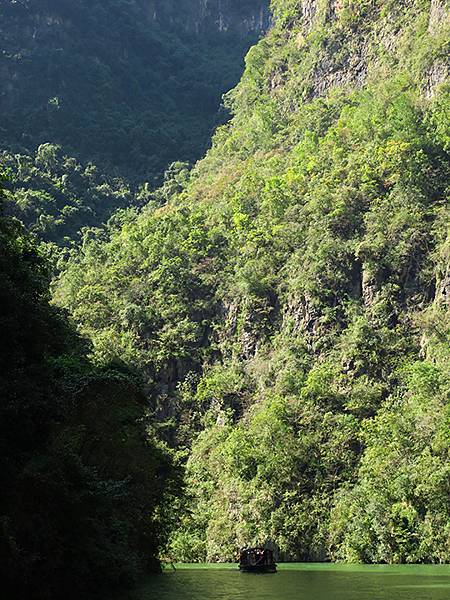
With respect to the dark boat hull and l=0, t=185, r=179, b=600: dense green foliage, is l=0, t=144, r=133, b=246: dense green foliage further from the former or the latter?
l=0, t=185, r=179, b=600: dense green foliage

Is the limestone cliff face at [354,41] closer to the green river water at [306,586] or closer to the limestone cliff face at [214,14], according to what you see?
the green river water at [306,586]

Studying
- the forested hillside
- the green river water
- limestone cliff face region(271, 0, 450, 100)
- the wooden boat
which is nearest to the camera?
the green river water

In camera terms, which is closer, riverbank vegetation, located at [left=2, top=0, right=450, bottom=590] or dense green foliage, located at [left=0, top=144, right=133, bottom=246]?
riverbank vegetation, located at [left=2, top=0, right=450, bottom=590]

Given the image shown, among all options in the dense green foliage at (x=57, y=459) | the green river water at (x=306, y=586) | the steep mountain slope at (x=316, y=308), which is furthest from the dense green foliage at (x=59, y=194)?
the dense green foliage at (x=57, y=459)

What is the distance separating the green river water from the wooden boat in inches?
24.1

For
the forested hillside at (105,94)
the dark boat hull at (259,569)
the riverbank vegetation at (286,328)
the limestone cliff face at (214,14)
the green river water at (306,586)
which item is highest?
the limestone cliff face at (214,14)

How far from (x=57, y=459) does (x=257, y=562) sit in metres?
26.2

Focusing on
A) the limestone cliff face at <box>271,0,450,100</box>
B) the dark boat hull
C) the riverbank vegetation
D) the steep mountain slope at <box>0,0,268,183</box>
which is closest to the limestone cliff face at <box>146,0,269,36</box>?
the steep mountain slope at <box>0,0,268,183</box>

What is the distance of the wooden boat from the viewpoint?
45250 mm

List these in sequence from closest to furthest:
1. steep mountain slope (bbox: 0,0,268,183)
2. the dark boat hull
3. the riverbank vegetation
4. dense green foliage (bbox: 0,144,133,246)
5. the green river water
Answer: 1. the green river water
2. the riverbank vegetation
3. the dark boat hull
4. dense green foliage (bbox: 0,144,133,246)
5. steep mountain slope (bbox: 0,0,268,183)

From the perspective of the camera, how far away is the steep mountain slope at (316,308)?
6041cm

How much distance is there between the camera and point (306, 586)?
34344 millimetres

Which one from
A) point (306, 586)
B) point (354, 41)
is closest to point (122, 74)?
point (354, 41)

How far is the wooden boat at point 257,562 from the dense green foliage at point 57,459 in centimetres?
991
